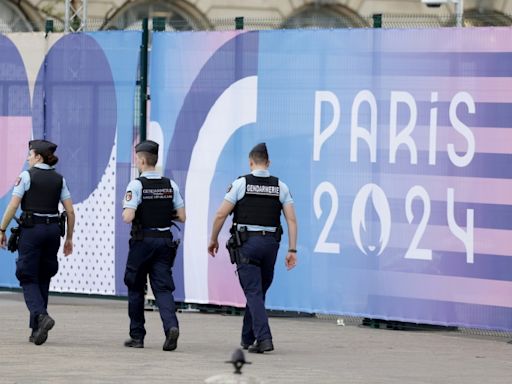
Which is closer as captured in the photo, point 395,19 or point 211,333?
point 211,333

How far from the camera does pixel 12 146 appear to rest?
18.2 meters

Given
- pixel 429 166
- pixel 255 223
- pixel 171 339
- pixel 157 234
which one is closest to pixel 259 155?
pixel 255 223

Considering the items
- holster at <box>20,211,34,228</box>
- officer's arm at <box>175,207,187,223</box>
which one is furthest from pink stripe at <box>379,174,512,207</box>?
holster at <box>20,211,34,228</box>

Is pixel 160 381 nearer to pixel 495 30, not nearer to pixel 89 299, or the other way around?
pixel 495 30

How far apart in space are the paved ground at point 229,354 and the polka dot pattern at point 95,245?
392mm

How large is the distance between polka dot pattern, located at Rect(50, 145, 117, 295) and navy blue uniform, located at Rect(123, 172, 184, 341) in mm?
3886

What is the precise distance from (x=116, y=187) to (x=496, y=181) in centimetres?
437

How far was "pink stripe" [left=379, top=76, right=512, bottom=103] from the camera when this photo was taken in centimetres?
1508

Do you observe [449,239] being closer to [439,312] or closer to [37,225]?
[439,312]

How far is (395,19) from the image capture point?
1675 cm

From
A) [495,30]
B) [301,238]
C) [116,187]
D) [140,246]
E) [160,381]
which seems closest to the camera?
[160,381]

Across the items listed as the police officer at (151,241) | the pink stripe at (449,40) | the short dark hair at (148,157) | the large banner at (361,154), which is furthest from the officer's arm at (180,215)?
the pink stripe at (449,40)

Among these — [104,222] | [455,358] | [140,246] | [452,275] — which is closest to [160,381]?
[140,246]

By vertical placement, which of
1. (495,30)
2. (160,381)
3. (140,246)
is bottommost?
(160,381)
